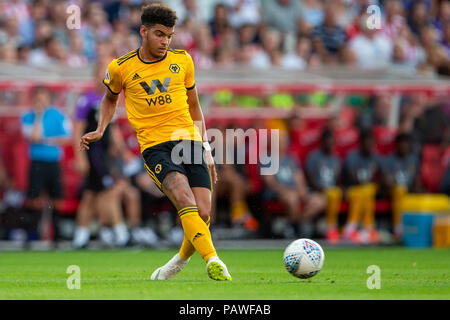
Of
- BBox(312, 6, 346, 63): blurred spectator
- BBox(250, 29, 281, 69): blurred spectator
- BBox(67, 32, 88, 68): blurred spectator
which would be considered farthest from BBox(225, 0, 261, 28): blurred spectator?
BBox(67, 32, 88, 68): blurred spectator

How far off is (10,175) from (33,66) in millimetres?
2307

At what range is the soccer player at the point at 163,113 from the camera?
913 cm

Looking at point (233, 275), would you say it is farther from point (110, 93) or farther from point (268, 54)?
point (268, 54)

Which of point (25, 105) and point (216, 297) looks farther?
point (25, 105)

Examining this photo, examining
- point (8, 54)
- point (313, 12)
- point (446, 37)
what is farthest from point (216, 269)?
point (446, 37)

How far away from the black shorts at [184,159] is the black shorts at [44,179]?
7214 millimetres

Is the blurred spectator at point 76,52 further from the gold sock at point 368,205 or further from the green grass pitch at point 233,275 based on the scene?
the gold sock at point 368,205

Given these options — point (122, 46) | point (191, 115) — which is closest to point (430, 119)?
point (122, 46)

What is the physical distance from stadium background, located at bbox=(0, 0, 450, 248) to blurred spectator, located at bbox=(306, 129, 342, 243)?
30 centimetres

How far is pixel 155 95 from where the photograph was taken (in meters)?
9.40

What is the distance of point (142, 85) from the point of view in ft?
30.9

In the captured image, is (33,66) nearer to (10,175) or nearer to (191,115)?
(10,175)

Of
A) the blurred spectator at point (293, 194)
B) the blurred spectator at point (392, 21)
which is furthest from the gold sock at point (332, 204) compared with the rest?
the blurred spectator at point (392, 21)
